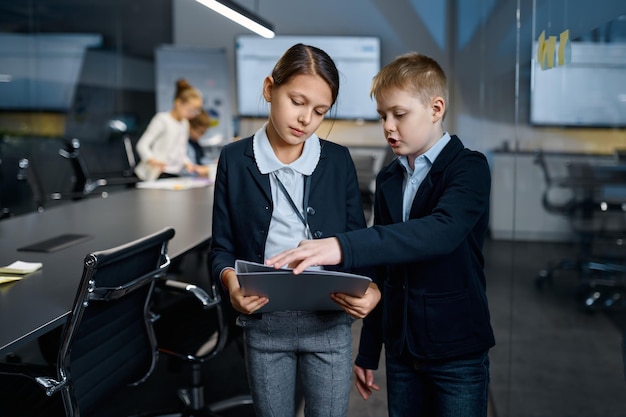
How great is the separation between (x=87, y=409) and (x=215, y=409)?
3.36 feet

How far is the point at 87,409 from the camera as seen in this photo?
2.04m

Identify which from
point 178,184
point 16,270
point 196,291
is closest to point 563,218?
point 196,291

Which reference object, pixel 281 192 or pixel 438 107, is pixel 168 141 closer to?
pixel 281 192

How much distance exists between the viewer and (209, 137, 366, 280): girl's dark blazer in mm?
1610

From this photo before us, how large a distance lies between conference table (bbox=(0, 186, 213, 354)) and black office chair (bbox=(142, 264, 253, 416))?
0.23 metres

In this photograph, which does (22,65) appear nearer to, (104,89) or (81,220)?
(104,89)

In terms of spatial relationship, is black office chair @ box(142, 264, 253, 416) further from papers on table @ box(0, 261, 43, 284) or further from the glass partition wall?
the glass partition wall

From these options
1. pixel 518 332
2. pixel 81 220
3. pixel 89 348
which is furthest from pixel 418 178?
pixel 81 220

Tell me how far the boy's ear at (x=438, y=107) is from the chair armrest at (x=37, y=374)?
119 cm

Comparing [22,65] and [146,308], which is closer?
[146,308]

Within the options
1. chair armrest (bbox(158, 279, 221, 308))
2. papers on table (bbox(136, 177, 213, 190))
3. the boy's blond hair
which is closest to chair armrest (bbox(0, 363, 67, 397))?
chair armrest (bbox(158, 279, 221, 308))

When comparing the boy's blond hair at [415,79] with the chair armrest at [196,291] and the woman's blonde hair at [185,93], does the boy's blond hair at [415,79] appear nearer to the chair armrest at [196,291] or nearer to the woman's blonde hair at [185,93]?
the chair armrest at [196,291]

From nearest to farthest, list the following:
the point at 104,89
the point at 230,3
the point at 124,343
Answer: the point at 124,343 < the point at 230,3 < the point at 104,89

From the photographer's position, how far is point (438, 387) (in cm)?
157
